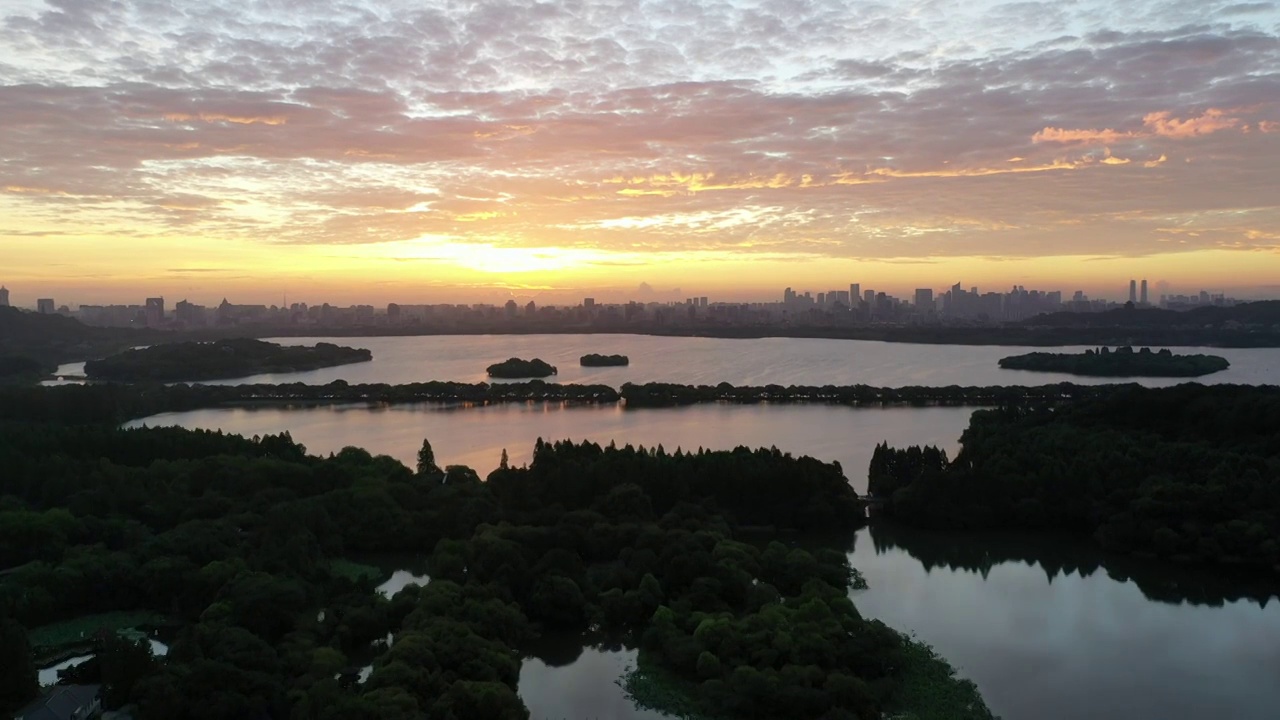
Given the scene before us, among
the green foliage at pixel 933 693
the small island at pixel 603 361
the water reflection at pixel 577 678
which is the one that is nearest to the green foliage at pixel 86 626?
the water reflection at pixel 577 678

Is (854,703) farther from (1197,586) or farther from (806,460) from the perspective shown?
(806,460)

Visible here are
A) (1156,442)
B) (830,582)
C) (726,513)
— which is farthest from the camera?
(1156,442)

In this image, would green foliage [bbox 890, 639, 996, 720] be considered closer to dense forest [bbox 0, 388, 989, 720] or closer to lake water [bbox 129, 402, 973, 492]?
dense forest [bbox 0, 388, 989, 720]

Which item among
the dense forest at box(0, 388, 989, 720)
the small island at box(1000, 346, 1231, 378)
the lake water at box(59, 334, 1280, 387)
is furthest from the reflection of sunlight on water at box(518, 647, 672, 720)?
the small island at box(1000, 346, 1231, 378)

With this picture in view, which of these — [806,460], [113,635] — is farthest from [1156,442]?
[113,635]

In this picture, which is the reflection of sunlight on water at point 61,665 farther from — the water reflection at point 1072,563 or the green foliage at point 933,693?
the water reflection at point 1072,563

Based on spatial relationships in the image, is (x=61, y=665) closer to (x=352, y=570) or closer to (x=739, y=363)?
(x=352, y=570)
